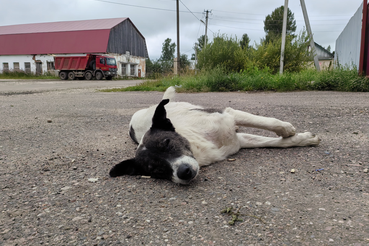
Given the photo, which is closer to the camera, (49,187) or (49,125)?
(49,187)

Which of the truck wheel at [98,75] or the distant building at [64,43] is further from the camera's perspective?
the distant building at [64,43]

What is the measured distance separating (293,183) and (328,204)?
41cm

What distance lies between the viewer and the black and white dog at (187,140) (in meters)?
2.43

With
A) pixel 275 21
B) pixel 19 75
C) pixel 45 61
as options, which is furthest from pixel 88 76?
pixel 275 21

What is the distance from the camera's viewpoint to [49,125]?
5.11 metres

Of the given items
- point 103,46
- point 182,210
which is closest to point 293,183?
point 182,210

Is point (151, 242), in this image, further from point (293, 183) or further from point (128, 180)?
point (293, 183)

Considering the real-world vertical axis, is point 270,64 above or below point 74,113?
above

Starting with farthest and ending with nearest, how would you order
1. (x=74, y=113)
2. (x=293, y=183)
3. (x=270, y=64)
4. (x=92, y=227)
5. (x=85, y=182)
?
(x=270, y=64) → (x=74, y=113) → (x=85, y=182) → (x=293, y=183) → (x=92, y=227)

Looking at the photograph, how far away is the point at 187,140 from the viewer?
2738mm

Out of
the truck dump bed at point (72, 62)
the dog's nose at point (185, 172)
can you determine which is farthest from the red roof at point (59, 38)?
the dog's nose at point (185, 172)

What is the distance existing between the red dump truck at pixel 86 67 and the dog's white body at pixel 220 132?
25580 mm

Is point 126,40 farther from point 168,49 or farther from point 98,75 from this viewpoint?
point 168,49

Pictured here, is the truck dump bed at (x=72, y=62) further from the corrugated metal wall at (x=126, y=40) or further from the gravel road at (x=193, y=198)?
the gravel road at (x=193, y=198)
